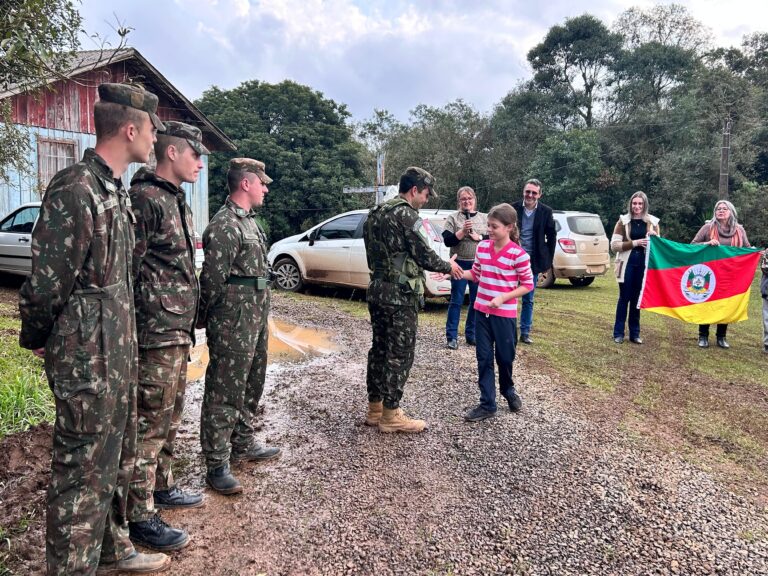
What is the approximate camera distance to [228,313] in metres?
2.91

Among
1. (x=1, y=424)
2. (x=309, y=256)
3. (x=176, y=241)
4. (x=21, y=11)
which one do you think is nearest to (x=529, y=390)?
(x=176, y=241)

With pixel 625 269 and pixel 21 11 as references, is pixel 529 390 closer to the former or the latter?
pixel 625 269

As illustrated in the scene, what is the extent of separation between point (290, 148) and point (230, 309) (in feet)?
74.3

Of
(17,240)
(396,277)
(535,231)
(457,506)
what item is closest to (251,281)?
(396,277)

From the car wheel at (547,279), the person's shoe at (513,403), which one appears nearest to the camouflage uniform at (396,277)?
the person's shoe at (513,403)

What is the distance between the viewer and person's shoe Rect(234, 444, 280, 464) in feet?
11.0

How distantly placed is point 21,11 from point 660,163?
23.6 m

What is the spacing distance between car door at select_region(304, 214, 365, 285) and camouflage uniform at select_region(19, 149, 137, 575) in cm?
718

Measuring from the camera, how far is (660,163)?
72.2ft

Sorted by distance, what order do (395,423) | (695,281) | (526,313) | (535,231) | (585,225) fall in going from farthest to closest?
(585,225), (695,281), (526,313), (535,231), (395,423)

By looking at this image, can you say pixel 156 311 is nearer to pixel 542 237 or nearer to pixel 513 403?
pixel 513 403

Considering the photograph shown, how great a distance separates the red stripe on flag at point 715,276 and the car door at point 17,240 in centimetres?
959

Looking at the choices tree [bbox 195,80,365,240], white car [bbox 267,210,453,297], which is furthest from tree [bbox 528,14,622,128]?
white car [bbox 267,210,453,297]

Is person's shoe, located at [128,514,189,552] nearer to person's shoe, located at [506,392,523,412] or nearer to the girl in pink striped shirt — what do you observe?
the girl in pink striped shirt
